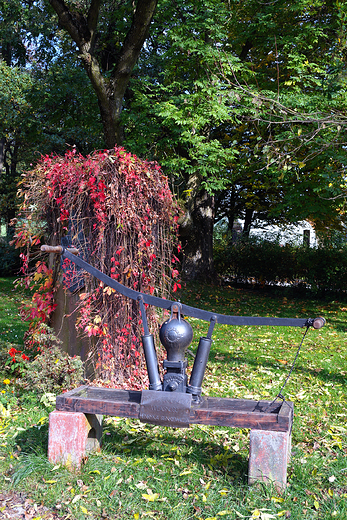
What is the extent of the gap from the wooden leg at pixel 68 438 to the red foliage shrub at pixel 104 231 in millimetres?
1324

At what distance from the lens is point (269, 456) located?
9.59 feet

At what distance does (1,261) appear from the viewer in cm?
1719

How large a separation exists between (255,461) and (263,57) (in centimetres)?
1378

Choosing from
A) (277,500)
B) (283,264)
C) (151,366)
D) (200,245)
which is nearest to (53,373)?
(151,366)

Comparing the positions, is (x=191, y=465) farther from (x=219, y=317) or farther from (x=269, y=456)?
(x=219, y=317)

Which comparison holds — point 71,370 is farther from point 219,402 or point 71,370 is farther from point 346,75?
point 346,75

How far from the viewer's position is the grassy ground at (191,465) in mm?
2842

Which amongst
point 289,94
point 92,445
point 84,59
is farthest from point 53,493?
point 289,94

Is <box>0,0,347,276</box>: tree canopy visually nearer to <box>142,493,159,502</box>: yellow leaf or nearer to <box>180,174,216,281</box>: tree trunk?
<box>180,174,216,281</box>: tree trunk

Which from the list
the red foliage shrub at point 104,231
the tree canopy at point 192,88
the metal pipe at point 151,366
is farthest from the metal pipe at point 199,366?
the tree canopy at point 192,88

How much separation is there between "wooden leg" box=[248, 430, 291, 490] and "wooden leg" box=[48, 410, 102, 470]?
1.19 metres

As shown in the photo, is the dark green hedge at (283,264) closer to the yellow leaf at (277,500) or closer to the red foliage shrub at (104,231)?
the red foliage shrub at (104,231)

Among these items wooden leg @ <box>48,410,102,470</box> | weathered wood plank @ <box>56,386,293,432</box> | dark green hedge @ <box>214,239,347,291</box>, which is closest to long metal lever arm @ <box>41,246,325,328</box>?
weathered wood plank @ <box>56,386,293,432</box>

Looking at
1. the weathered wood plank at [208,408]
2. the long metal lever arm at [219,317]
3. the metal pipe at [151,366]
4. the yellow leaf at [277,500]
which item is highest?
the long metal lever arm at [219,317]
